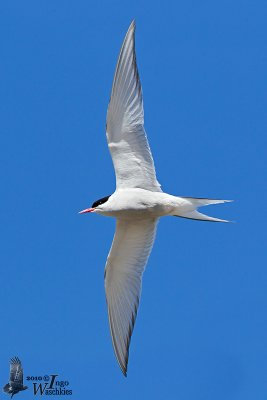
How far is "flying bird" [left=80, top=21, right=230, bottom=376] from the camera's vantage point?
39.8 feet

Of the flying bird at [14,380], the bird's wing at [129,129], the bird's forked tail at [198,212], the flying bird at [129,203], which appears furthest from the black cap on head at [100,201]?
the flying bird at [14,380]

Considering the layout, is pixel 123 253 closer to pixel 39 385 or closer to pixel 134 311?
pixel 134 311

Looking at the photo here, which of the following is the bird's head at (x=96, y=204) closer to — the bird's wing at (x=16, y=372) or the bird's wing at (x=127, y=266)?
the bird's wing at (x=127, y=266)

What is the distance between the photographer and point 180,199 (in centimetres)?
1227

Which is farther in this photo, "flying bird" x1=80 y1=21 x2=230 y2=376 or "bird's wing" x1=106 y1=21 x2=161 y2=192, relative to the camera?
"flying bird" x1=80 y1=21 x2=230 y2=376

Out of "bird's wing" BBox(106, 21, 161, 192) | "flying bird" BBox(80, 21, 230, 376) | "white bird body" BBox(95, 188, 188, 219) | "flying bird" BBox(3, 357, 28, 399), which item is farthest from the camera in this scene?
"flying bird" BBox(3, 357, 28, 399)

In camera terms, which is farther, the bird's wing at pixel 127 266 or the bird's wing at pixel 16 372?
the bird's wing at pixel 16 372

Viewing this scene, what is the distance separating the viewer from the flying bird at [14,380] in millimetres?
14352

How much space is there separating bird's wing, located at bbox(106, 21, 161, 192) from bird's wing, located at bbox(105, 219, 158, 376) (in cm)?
64

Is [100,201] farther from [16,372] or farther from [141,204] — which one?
[16,372]

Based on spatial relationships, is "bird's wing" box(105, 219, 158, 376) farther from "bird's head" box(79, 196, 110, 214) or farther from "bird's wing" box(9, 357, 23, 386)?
"bird's wing" box(9, 357, 23, 386)

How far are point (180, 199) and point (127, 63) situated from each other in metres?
1.79

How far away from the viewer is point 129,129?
12.3 meters

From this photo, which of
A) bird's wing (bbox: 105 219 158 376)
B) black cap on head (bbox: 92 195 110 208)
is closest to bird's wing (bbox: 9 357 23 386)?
bird's wing (bbox: 105 219 158 376)
